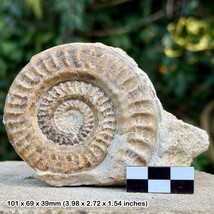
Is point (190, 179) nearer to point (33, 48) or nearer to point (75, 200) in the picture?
point (75, 200)

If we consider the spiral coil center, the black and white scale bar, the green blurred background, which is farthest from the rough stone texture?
the green blurred background

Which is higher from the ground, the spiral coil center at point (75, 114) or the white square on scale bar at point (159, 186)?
the spiral coil center at point (75, 114)

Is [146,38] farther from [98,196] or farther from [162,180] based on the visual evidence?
[98,196]

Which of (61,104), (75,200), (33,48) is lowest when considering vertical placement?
(75,200)

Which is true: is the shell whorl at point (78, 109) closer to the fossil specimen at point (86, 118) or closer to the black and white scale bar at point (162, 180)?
the fossil specimen at point (86, 118)

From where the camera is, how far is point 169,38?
16.1 feet

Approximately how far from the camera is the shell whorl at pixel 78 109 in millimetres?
3252

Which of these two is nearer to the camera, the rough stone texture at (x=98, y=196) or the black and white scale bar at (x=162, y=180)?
the rough stone texture at (x=98, y=196)

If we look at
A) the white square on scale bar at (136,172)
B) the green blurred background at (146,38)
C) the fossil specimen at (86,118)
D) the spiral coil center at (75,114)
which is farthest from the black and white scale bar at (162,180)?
the green blurred background at (146,38)

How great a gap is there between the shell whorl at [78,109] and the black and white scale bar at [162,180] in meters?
0.11

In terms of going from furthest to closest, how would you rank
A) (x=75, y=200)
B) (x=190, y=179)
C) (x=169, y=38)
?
(x=169, y=38)
(x=190, y=179)
(x=75, y=200)

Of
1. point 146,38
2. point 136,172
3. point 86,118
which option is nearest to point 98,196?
point 136,172

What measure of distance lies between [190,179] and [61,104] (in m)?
0.70

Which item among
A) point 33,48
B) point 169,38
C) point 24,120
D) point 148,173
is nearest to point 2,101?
point 33,48
